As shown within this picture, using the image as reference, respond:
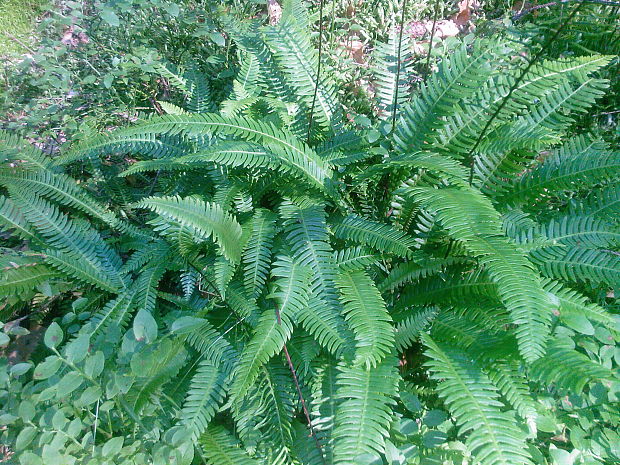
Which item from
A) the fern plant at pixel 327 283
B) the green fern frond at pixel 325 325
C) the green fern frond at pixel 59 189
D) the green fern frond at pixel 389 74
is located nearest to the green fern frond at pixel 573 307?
the fern plant at pixel 327 283

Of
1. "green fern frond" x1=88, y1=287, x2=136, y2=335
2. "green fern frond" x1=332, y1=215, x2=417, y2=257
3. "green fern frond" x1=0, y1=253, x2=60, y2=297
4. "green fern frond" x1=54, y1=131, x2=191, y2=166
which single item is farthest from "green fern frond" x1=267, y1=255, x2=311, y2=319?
"green fern frond" x1=0, y1=253, x2=60, y2=297

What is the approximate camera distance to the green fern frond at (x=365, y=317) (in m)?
1.64

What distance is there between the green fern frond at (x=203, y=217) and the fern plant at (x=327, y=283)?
1cm

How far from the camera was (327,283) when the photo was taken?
1944 millimetres

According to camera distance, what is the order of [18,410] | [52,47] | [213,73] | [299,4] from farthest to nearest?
[213,73]
[52,47]
[299,4]
[18,410]

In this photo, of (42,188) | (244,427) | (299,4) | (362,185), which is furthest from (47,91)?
(244,427)

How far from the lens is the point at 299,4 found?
107 inches

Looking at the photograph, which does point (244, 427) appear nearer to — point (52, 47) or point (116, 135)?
point (116, 135)

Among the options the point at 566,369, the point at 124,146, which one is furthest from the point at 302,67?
the point at 566,369

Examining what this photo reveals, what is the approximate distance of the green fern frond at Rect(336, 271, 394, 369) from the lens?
164cm

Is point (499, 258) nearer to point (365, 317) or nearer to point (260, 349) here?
point (365, 317)

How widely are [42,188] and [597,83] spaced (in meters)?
2.86

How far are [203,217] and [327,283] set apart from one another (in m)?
0.58

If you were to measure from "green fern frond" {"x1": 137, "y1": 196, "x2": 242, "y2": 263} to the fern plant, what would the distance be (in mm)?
10
